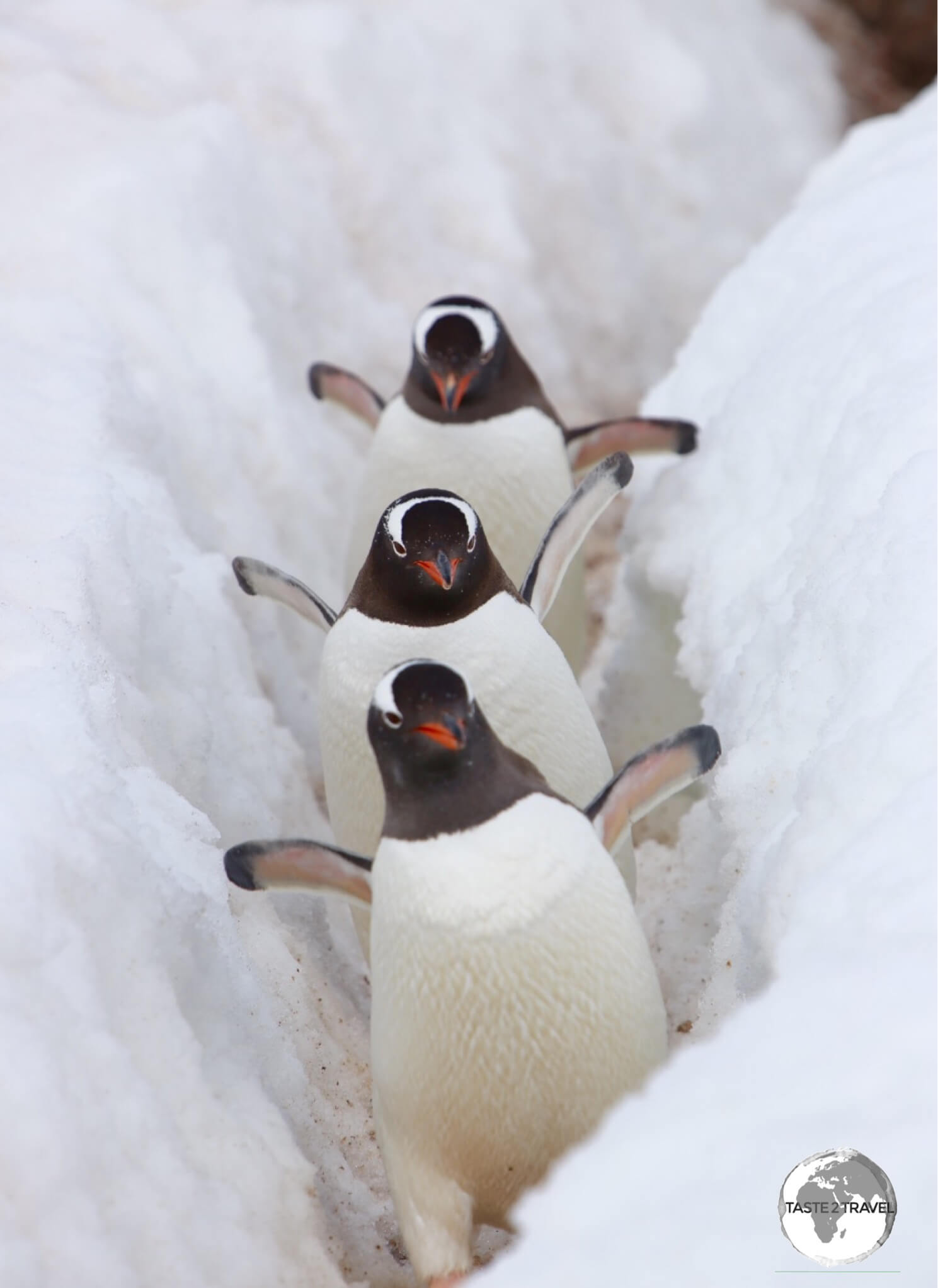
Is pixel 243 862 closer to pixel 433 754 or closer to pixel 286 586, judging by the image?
pixel 433 754

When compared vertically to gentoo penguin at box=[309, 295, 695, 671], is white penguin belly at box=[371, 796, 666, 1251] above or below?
below

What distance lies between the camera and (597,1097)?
126cm

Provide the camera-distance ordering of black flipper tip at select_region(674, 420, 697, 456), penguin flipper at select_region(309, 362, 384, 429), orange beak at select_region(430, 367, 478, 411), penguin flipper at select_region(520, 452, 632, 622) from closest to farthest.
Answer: penguin flipper at select_region(520, 452, 632, 622), orange beak at select_region(430, 367, 478, 411), black flipper tip at select_region(674, 420, 697, 456), penguin flipper at select_region(309, 362, 384, 429)

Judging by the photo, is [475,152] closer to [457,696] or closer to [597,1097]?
[457,696]

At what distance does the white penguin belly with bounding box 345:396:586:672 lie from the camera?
6.45 ft

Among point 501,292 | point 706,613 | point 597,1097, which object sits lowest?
point 597,1097

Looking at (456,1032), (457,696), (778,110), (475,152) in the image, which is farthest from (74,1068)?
(778,110)

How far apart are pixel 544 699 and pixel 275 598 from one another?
0.48 m

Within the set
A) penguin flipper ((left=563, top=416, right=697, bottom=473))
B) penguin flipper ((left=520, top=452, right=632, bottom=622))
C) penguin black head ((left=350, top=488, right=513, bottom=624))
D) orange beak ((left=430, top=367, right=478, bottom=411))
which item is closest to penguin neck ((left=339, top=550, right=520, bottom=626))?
penguin black head ((left=350, top=488, right=513, bottom=624))

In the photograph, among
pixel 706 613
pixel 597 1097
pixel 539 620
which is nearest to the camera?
pixel 597 1097

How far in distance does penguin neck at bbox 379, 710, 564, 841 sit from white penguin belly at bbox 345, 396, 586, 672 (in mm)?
748

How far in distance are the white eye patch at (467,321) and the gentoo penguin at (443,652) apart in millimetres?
469

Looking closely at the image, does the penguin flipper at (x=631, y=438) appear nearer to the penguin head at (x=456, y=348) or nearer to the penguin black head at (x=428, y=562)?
the penguin head at (x=456, y=348)

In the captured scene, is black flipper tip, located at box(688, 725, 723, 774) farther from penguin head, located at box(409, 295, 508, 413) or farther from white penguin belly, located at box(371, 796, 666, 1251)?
→ penguin head, located at box(409, 295, 508, 413)
